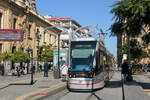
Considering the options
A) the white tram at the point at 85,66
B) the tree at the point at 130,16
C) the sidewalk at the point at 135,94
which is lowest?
the sidewalk at the point at 135,94

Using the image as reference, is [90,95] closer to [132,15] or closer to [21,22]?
[132,15]

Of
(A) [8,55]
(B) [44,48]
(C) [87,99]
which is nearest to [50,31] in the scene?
(B) [44,48]

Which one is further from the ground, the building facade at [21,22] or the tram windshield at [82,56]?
the building facade at [21,22]

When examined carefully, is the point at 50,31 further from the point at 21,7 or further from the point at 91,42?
the point at 91,42

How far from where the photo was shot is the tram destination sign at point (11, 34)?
516 inches

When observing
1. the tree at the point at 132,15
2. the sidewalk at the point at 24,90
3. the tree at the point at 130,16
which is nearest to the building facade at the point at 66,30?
the sidewalk at the point at 24,90

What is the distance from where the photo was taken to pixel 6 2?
119ft

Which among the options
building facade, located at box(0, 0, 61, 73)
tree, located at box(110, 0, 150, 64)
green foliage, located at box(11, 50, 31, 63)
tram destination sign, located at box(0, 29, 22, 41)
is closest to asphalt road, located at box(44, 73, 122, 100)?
tree, located at box(110, 0, 150, 64)

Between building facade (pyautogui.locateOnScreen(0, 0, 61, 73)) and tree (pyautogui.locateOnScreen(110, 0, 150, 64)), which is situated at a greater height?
Result: building facade (pyautogui.locateOnScreen(0, 0, 61, 73))

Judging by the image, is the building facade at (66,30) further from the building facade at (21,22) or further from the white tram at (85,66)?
the white tram at (85,66)

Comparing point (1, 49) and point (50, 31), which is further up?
point (50, 31)

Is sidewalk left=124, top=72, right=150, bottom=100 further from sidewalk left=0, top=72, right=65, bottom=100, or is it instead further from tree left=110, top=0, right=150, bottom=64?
sidewalk left=0, top=72, right=65, bottom=100

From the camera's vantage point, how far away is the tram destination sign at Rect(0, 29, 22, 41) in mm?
13109

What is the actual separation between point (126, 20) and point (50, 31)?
4850 centimetres
